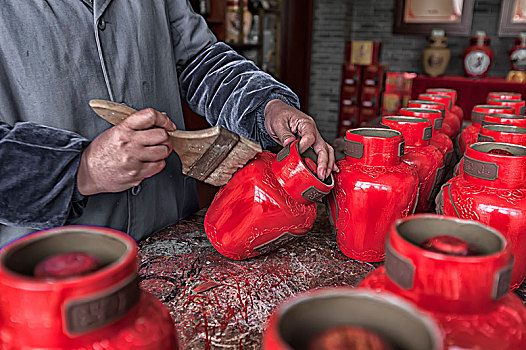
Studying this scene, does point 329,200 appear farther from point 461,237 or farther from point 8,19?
point 8,19

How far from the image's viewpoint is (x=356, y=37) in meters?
5.87

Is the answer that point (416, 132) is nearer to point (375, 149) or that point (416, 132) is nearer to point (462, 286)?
point (375, 149)

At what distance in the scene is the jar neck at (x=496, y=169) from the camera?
839 mm

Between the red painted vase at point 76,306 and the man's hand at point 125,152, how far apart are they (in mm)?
330

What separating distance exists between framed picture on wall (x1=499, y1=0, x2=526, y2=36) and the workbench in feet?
13.6

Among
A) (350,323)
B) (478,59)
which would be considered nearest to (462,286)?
(350,323)

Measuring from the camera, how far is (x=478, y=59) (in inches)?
155

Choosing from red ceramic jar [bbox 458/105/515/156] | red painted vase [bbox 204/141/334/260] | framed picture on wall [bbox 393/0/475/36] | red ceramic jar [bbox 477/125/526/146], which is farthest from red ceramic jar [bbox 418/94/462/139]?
framed picture on wall [bbox 393/0/475/36]

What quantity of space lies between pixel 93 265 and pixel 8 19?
0.75m

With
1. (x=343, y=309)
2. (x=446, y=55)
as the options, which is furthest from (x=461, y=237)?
(x=446, y=55)

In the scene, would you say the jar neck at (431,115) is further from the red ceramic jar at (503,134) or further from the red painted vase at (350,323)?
the red painted vase at (350,323)

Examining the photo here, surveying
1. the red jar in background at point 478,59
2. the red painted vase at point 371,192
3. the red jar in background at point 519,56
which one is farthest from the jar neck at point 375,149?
the red jar in background at point 519,56

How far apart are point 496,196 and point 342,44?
5.23 m

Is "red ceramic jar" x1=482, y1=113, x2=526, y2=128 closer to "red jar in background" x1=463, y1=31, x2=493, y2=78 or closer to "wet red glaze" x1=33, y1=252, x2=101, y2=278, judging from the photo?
"wet red glaze" x1=33, y1=252, x2=101, y2=278
